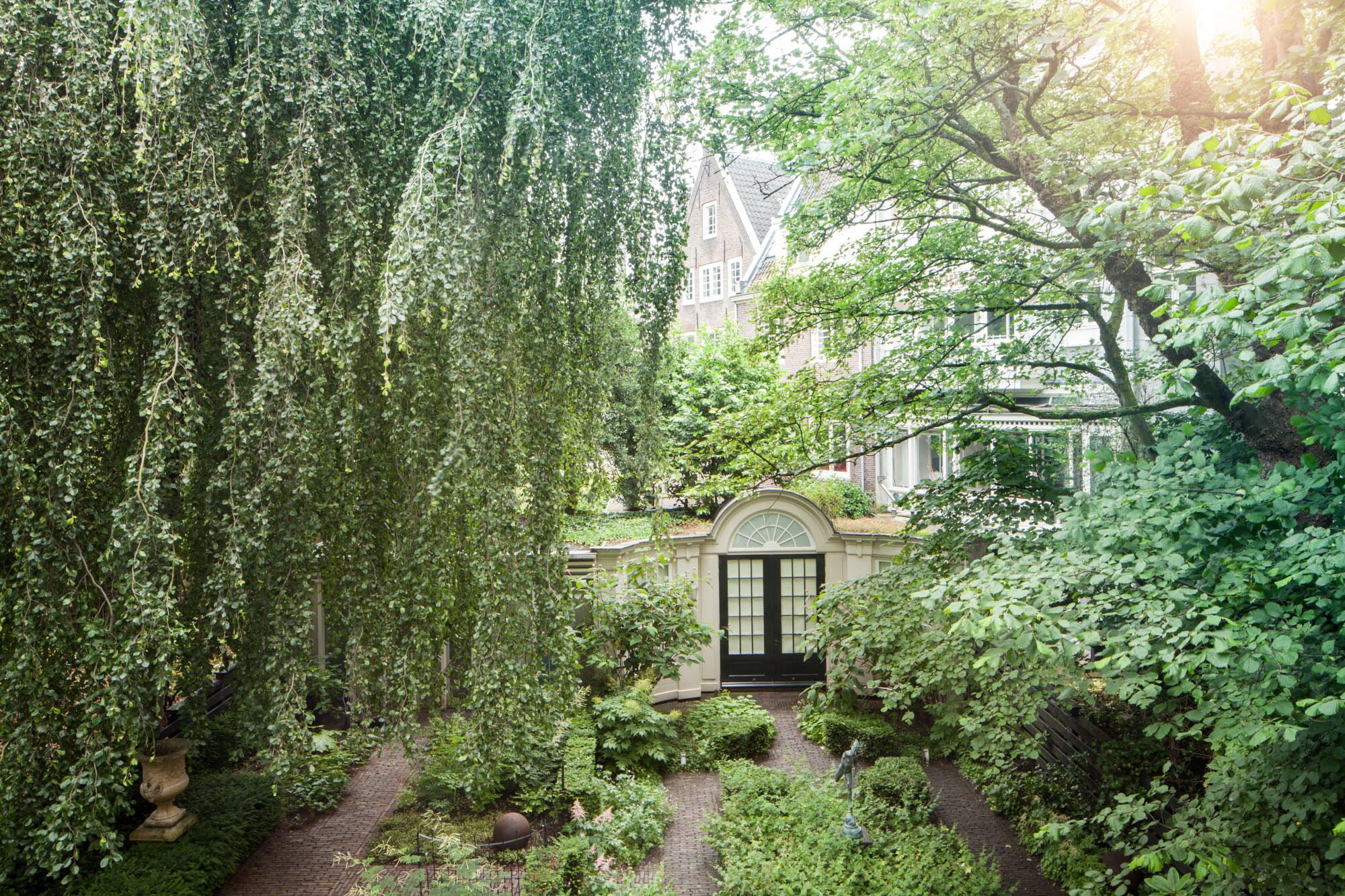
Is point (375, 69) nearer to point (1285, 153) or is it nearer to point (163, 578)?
point (163, 578)

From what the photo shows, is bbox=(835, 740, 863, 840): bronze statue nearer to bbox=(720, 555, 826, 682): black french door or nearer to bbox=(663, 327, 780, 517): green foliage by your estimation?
bbox=(720, 555, 826, 682): black french door

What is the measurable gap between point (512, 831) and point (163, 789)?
303cm

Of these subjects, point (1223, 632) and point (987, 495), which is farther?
point (987, 495)

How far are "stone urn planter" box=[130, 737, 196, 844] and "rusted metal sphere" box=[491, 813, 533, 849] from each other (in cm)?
277

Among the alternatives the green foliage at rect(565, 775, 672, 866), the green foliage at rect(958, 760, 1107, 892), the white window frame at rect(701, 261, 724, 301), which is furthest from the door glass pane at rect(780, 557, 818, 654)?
the white window frame at rect(701, 261, 724, 301)

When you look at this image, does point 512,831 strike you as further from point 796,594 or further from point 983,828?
point 796,594

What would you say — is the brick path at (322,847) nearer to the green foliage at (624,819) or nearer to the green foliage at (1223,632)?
the green foliage at (624,819)

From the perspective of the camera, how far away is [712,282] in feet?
79.5

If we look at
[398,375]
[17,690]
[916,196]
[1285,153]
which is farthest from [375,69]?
[1285,153]

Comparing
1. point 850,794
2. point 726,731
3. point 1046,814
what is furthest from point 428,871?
point 1046,814

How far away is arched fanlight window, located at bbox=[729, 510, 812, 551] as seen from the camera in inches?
523

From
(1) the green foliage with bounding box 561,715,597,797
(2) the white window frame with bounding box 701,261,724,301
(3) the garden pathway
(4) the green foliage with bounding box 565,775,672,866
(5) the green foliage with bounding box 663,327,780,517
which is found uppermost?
(2) the white window frame with bounding box 701,261,724,301

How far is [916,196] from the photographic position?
333 inches

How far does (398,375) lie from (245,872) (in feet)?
18.2
